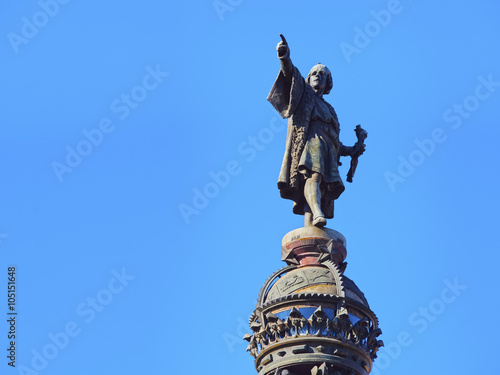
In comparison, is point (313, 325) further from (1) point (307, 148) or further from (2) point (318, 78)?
(2) point (318, 78)

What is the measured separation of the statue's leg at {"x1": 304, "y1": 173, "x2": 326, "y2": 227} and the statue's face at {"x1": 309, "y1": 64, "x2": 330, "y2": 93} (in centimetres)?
201

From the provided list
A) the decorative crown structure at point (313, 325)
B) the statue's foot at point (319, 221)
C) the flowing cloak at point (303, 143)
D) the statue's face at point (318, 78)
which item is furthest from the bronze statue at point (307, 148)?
the decorative crown structure at point (313, 325)

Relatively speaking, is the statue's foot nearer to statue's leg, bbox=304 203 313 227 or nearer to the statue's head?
statue's leg, bbox=304 203 313 227

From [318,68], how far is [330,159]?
6.49 ft

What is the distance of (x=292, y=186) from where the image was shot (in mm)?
22203

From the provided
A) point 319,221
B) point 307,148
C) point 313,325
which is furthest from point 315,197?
point 313,325

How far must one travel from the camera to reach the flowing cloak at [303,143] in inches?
873

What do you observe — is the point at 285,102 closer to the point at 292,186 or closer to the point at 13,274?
the point at 292,186

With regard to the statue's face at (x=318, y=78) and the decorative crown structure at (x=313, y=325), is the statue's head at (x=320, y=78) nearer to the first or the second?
the statue's face at (x=318, y=78)

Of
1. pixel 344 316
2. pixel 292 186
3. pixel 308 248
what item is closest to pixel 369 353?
pixel 344 316

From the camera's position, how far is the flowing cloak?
22.2m

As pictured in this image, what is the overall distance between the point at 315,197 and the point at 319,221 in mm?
586

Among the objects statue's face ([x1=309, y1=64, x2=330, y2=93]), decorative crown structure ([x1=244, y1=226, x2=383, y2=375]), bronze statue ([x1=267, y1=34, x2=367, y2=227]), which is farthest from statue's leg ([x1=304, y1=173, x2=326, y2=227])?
statue's face ([x1=309, y1=64, x2=330, y2=93])

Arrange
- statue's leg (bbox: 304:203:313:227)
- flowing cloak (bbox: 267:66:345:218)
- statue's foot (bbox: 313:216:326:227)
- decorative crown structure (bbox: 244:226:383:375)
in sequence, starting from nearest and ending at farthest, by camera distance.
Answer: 1. decorative crown structure (bbox: 244:226:383:375)
2. statue's foot (bbox: 313:216:326:227)
3. statue's leg (bbox: 304:203:313:227)
4. flowing cloak (bbox: 267:66:345:218)
